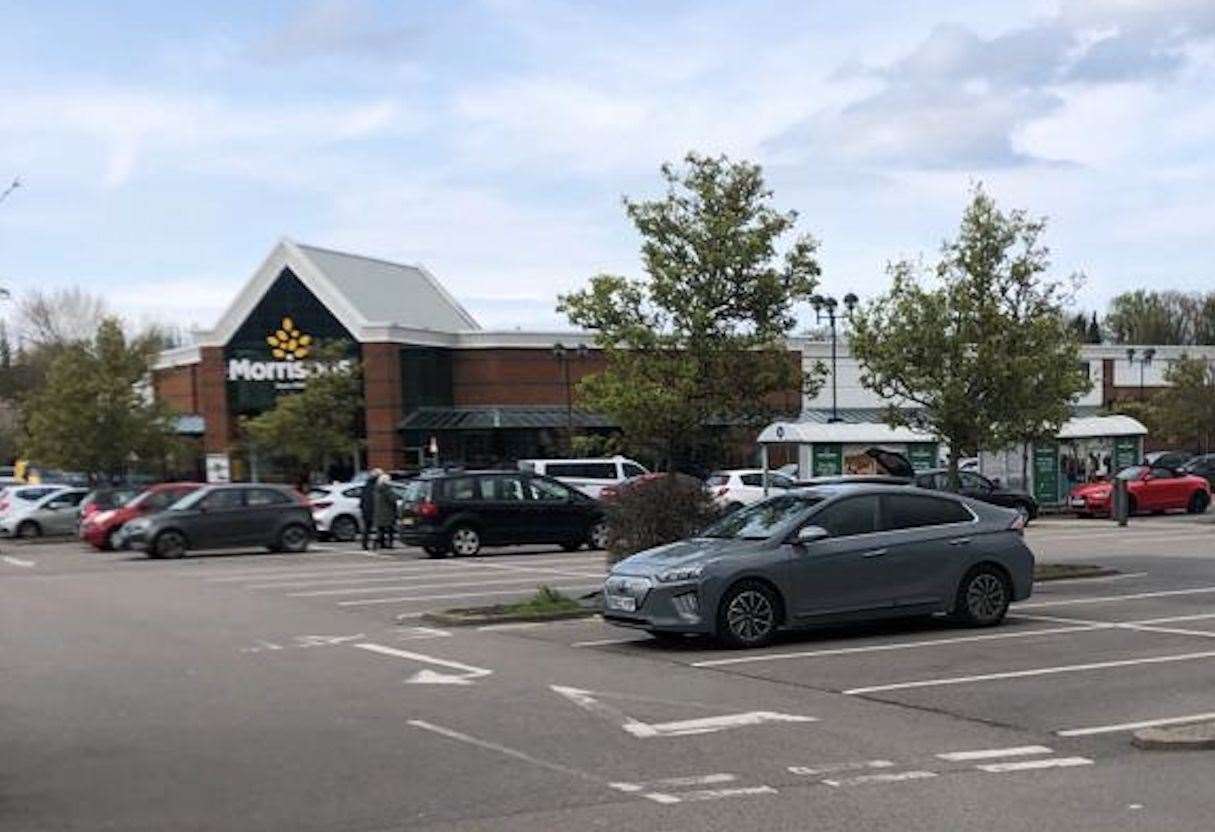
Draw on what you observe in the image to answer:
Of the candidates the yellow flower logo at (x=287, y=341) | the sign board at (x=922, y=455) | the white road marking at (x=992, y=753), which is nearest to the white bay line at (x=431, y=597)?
the white road marking at (x=992, y=753)

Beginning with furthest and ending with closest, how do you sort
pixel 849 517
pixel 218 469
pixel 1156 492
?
1. pixel 218 469
2. pixel 1156 492
3. pixel 849 517

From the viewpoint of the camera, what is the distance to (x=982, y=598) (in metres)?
13.9

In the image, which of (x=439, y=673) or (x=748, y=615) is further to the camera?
(x=748, y=615)

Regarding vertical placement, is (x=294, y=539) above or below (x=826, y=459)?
below

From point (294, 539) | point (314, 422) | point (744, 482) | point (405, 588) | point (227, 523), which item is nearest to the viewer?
point (405, 588)

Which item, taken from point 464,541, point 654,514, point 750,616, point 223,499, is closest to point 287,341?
point 223,499

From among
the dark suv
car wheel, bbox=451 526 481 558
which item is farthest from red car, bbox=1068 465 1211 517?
car wheel, bbox=451 526 481 558

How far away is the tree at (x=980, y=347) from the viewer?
63.7ft

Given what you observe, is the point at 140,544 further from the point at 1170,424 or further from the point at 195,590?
the point at 1170,424

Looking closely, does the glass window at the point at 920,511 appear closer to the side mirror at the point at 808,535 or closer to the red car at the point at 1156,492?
the side mirror at the point at 808,535

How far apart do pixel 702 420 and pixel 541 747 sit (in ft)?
29.4

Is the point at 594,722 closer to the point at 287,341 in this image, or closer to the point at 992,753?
the point at 992,753

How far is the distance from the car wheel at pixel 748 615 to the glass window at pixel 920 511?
5.35ft

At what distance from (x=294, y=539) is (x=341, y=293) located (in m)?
31.8
